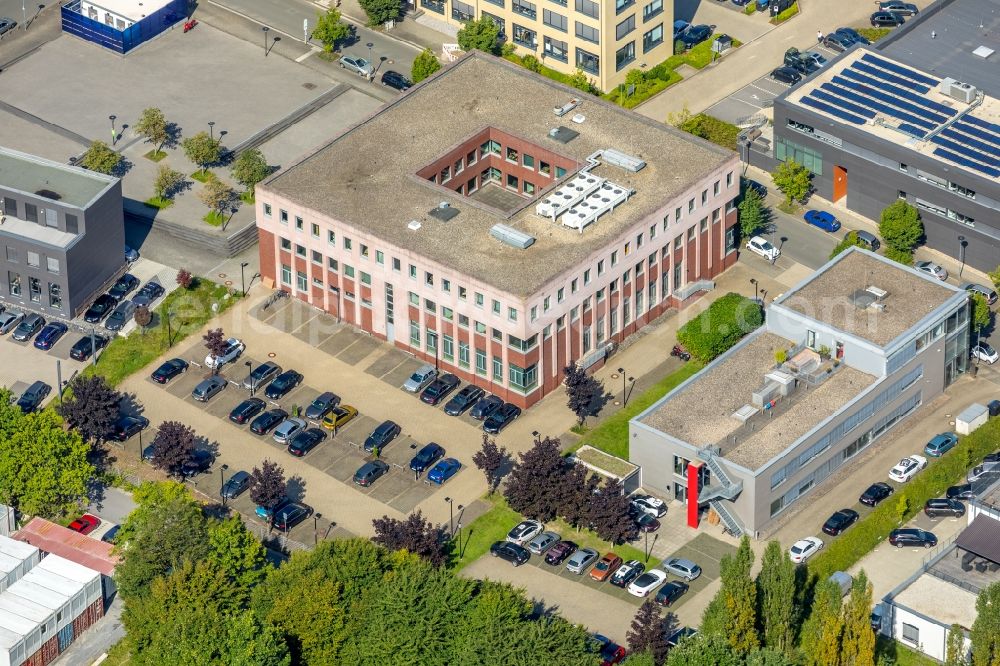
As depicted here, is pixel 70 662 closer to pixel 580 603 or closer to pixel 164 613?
pixel 164 613

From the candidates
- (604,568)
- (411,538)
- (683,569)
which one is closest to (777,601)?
(683,569)

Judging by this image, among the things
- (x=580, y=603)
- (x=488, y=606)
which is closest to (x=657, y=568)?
(x=580, y=603)

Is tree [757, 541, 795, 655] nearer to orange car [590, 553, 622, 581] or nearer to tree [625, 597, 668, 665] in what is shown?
tree [625, 597, 668, 665]

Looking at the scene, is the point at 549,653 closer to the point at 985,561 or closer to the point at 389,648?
the point at 389,648

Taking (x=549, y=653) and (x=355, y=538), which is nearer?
(x=549, y=653)

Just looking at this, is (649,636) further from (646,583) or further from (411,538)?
(411,538)
